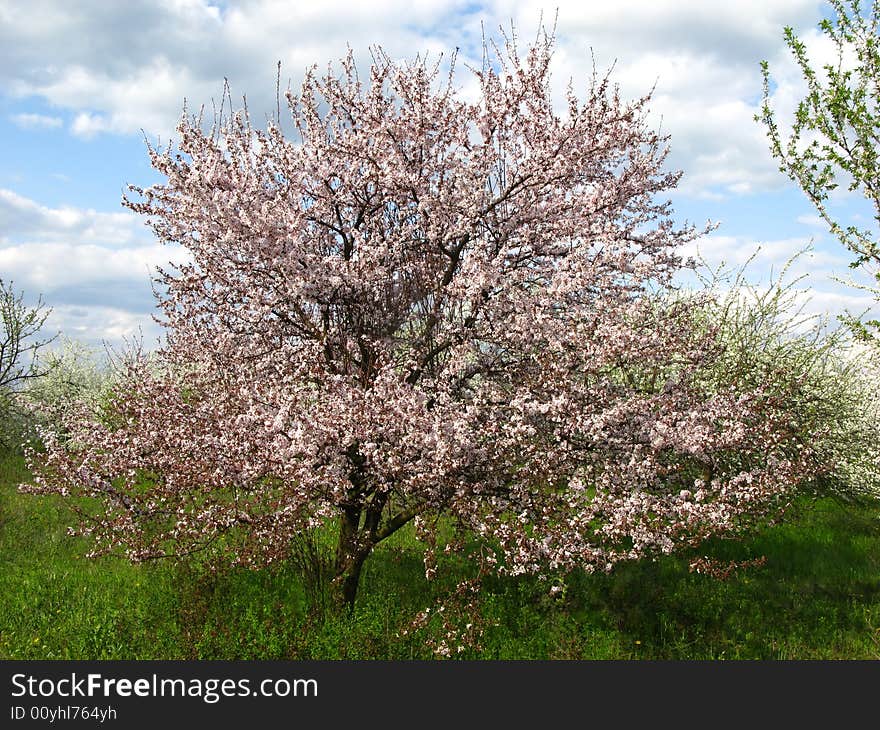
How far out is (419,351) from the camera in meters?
9.18

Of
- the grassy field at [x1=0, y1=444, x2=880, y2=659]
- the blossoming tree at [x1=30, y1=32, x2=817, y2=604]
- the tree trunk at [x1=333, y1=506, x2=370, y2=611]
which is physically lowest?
the grassy field at [x1=0, y1=444, x2=880, y2=659]

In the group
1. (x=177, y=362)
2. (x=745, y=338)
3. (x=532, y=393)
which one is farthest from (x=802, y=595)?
(x=177, y=362)

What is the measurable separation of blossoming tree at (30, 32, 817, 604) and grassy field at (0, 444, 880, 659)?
3.08 ft

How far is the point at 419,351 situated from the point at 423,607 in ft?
12.3

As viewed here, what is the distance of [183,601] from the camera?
9578mm

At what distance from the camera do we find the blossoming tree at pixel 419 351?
26.5 feet

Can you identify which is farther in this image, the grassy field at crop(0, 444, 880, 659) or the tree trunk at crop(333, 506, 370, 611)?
the tree trunk at crop(333, 506, 370, 611)

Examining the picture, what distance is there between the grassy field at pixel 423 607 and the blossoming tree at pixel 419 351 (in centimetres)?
94

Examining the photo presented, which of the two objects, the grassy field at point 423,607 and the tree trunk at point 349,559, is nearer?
the grassy field at point 423,607

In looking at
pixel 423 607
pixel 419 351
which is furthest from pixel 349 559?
pixel 419 351

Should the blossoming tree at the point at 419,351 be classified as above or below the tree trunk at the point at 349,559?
above

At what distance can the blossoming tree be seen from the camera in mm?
8062

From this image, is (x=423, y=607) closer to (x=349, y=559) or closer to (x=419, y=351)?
(x=349, y=559)

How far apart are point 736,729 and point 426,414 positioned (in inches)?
181
